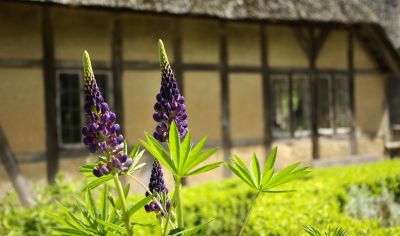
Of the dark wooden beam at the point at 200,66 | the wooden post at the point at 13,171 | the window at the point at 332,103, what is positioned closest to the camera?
the wooden post at the point at 13,171

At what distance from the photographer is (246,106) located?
1031cm

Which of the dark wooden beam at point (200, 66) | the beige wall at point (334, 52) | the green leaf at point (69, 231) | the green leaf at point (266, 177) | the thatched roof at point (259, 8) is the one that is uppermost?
the thatched roof at point (259, 8)

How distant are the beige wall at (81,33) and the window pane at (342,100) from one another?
5.58 metres

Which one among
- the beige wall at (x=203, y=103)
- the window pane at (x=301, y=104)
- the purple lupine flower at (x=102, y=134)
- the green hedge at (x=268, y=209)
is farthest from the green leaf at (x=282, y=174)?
the window pane at (x=301, y=104)

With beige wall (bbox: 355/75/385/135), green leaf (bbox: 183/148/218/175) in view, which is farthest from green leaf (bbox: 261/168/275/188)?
beige wall (bbox: 355/75/385/135)

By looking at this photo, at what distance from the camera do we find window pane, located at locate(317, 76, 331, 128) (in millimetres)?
11820

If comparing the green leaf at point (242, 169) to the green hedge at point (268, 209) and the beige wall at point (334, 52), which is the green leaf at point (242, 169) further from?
the beige wall at point (334, 52)

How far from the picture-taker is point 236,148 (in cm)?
1008

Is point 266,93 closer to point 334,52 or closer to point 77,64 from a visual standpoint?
point 334,52

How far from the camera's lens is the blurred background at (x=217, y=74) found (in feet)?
26.5

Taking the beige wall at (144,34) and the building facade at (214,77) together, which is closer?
the building facade at (214,77)

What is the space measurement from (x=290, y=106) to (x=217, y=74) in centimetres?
195

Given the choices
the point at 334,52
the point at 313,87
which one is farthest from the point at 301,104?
the point at 334,52

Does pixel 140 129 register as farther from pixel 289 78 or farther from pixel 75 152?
pixel 289 78
